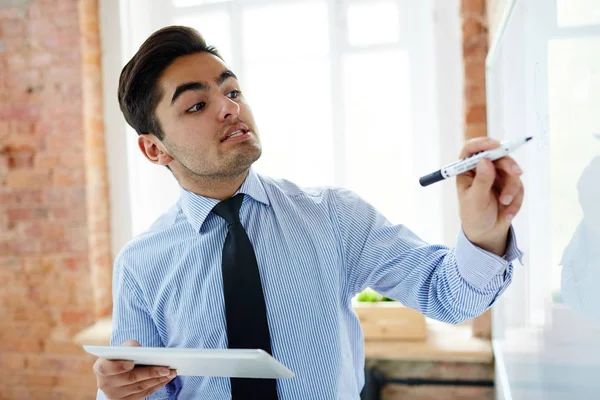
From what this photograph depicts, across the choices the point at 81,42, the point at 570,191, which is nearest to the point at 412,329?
the point at 570,191

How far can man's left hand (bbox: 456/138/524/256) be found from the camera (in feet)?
2.75

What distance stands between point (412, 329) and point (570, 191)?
1.78 m

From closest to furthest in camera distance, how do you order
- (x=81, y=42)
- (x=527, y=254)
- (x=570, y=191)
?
(x=570, y=191), (x=527, y=254), (x=81, y=42)

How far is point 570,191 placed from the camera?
0.83 meters

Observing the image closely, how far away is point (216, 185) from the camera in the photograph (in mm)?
1392

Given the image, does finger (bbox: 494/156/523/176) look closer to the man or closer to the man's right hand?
the man

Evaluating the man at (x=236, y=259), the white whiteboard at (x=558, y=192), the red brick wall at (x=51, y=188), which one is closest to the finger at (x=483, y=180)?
the white whiteboard at (x=558, y=192)

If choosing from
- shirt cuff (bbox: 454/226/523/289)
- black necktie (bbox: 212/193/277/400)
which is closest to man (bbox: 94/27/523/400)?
black necktie (bbox: 212/193/277/400)

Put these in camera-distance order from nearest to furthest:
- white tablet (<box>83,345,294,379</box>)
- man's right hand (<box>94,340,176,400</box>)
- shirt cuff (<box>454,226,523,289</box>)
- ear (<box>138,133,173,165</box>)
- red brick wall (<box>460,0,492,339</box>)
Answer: white tablet (<box>83,345,294,379</box>)
shirt cuff (<box>454,226,523,289</box>)
man's right hand (<box>94,340,176,400</box>)
ear (<box>138,133,173,165</box>)
red brick wall (<box>460,0,492,339</box>)

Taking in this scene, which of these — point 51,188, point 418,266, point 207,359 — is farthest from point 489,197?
point 51,188

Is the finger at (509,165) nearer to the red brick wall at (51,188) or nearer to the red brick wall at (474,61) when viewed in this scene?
the red brick wall at (474,61)

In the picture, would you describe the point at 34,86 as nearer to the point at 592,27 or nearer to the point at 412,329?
the point at 412,329

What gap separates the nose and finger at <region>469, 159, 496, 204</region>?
674mm

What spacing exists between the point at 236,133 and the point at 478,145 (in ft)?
2.16
